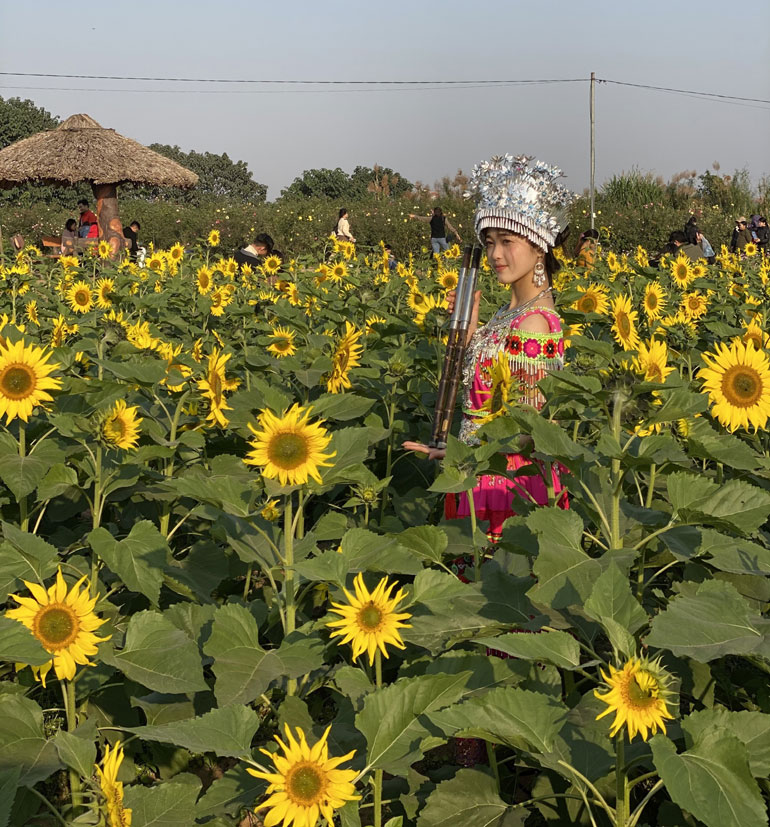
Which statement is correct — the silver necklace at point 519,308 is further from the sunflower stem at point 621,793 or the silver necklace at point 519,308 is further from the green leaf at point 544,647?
the sunflower stem at point 621,793

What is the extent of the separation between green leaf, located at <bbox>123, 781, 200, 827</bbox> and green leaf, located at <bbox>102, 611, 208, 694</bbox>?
280mm

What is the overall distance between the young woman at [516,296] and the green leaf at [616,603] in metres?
1.42

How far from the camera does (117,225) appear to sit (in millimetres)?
17891

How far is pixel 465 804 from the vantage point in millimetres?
2074

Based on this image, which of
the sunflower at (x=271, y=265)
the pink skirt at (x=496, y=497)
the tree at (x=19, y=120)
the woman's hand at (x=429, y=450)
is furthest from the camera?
the tree at (x=19, y=120)

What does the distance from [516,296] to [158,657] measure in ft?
6.48

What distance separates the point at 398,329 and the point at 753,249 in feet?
29.6

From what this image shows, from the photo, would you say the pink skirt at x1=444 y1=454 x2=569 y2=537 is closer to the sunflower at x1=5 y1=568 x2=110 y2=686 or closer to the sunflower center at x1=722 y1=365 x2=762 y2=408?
the sunflower center at x1=722 y1=365 x2=762 y2=408

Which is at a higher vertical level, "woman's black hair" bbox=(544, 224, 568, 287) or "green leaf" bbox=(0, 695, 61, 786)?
"woman's black hair" bbox=(544, 224, 568, 287)

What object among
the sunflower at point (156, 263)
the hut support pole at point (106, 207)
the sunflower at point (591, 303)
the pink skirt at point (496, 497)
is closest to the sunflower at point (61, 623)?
the pink skirt at point (496, 497)

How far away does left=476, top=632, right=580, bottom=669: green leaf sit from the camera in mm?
1728

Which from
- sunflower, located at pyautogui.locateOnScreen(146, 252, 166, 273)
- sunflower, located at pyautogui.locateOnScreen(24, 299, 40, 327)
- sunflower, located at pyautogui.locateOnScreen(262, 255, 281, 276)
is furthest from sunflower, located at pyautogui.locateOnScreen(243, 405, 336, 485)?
sunflower, located at pyautogui.locateOnScreen(146, 252, 166, 273)

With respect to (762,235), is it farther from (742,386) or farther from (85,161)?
(742,386)

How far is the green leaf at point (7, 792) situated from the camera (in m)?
1.72
